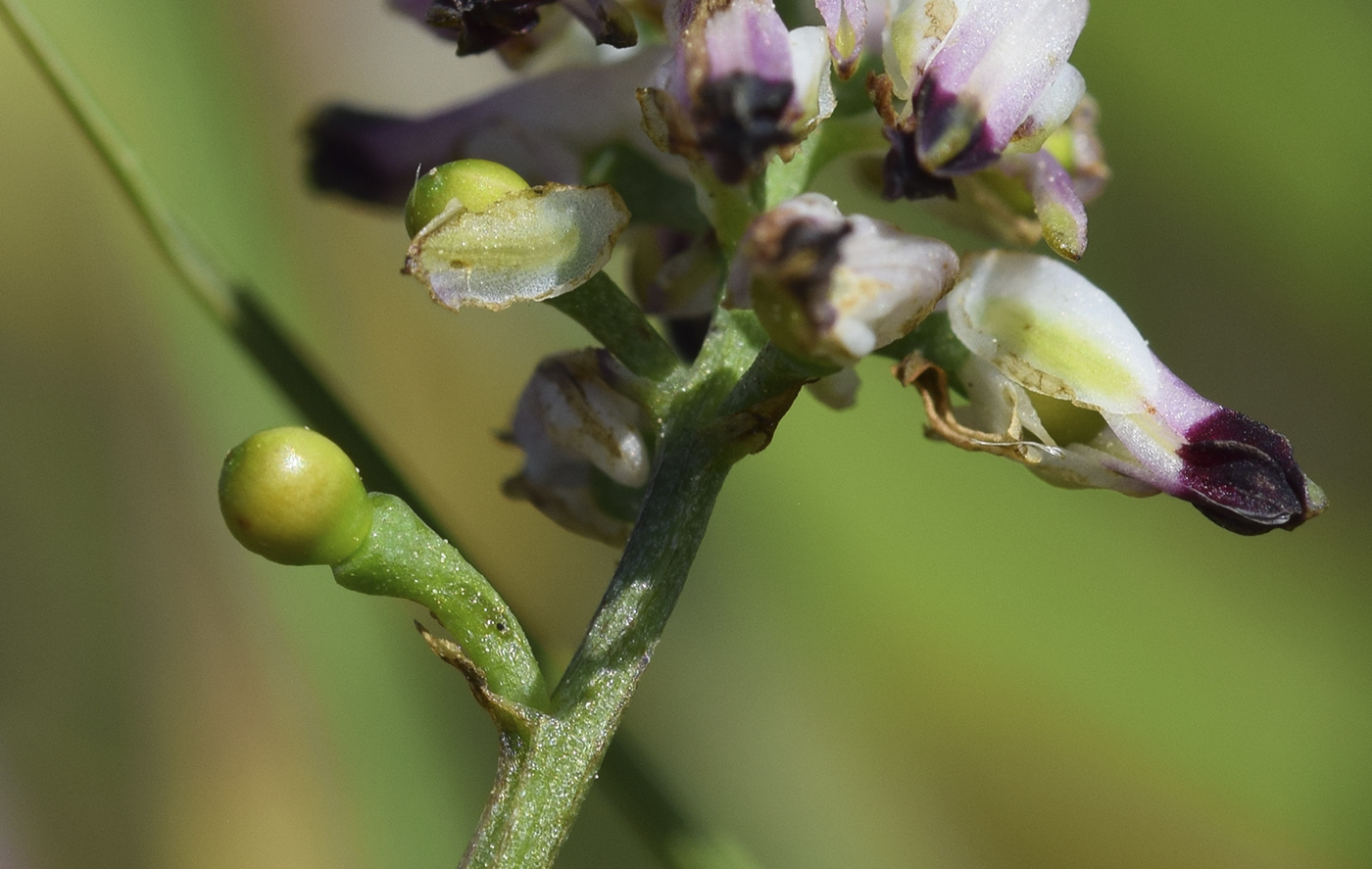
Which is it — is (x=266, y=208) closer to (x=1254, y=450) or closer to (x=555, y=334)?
(x=555, y=334)

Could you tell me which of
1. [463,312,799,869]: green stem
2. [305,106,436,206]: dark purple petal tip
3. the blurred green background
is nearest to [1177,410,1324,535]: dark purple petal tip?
[463,312,799,869]: green stem

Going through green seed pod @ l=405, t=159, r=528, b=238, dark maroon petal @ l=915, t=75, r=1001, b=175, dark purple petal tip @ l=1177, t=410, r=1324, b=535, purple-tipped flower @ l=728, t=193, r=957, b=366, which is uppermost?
dark maroon petal @ l=915, t=75, r=1001, b=175

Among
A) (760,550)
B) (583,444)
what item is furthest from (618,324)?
(760,550)

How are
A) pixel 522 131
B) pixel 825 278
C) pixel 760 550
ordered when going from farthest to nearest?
pixel 760 550
pixel 522 131
pixel 825 278

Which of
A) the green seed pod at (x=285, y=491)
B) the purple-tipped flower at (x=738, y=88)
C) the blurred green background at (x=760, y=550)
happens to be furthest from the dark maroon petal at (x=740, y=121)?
the blurred green background at (x=760, y=550)

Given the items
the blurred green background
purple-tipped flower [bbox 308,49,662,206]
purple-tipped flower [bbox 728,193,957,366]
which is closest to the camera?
purple-tipped flower [bbox 728,193,957,366]

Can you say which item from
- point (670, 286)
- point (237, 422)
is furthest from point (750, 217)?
point (237, 422)

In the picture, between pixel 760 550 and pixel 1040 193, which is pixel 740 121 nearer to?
pixel 1040 193

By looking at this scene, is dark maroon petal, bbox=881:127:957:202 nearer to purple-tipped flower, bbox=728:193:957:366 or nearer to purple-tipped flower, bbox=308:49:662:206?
purple-tipped flower, bbox=728:193:957:366
